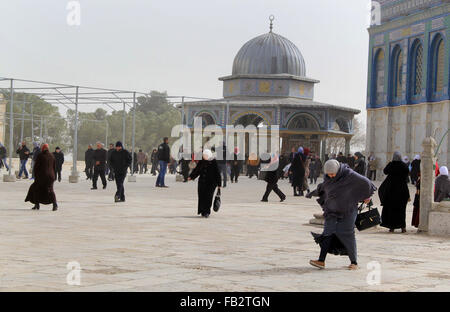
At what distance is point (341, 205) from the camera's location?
9.02 m

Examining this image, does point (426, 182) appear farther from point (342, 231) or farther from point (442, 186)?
point (342, 231)

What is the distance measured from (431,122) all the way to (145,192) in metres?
16.1

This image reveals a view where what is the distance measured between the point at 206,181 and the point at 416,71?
23141mm

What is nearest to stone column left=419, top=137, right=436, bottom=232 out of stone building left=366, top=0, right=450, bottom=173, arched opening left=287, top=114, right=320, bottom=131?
stone building left=366, top=0, right=450, bottom=173

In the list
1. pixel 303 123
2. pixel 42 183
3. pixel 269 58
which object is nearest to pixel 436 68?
pixel 303 123

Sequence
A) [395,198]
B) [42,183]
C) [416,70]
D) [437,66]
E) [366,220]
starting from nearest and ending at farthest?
[366,220] < [395,198] < [42,183] < [437,66] < [416,70]

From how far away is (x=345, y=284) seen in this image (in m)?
7.61

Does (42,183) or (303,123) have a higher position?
(303,123)

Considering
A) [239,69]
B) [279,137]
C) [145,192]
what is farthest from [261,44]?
[145,192]

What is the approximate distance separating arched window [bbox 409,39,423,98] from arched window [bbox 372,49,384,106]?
2.80m

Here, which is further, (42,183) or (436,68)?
(436,68)

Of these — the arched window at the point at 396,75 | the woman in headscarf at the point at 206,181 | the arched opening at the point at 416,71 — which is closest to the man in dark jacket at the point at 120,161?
the woman in headscarf at the point at 206,181

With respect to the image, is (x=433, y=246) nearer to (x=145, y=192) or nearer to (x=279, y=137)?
(x=145, y=192)

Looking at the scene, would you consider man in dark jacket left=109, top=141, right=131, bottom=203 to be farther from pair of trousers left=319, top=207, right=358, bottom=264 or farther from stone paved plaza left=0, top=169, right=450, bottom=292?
pair of trousers left=319, top=207, right=358, bottom=264
